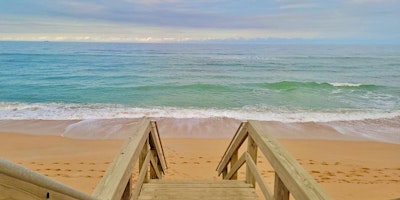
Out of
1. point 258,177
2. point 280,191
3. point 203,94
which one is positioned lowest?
point 203,94

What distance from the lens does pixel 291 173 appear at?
6.59 ft

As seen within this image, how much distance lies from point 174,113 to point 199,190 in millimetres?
10322

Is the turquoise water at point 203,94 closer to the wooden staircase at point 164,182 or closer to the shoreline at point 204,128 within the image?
the shoreline at point 204,128

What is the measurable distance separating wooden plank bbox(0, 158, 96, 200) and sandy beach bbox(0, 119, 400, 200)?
18.9ft

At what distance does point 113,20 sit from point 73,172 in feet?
213

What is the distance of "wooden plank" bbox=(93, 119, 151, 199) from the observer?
5.83 feet

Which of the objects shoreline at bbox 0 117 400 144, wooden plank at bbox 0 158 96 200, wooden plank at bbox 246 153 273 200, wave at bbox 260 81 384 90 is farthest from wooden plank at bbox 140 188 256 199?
wave at bbox 260 81 384 90

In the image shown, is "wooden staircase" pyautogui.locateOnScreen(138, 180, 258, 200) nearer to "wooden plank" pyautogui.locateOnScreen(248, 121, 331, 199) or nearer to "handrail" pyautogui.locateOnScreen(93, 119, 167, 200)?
"handrail" pyautogui.locateOnScreen(93, 119, 167, 200)

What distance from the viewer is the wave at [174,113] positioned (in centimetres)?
1324

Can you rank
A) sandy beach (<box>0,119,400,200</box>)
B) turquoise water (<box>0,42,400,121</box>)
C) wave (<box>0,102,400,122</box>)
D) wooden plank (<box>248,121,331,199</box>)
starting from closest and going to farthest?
1. wooden plank (<box>248,121,331,199</box>)
2. sandy beach (<box>0,119,400,200</box>)
3. wave (<box>0,102,400,122</box>)
4. turquoise water (<box>0,42,400,121</box>)

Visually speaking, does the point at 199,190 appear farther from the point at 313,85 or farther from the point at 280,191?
the point at 313,85

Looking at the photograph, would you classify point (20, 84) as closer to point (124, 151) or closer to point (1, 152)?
point (1, 152)

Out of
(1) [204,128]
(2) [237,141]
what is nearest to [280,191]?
(2) [237,141]

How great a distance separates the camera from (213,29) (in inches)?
3044
